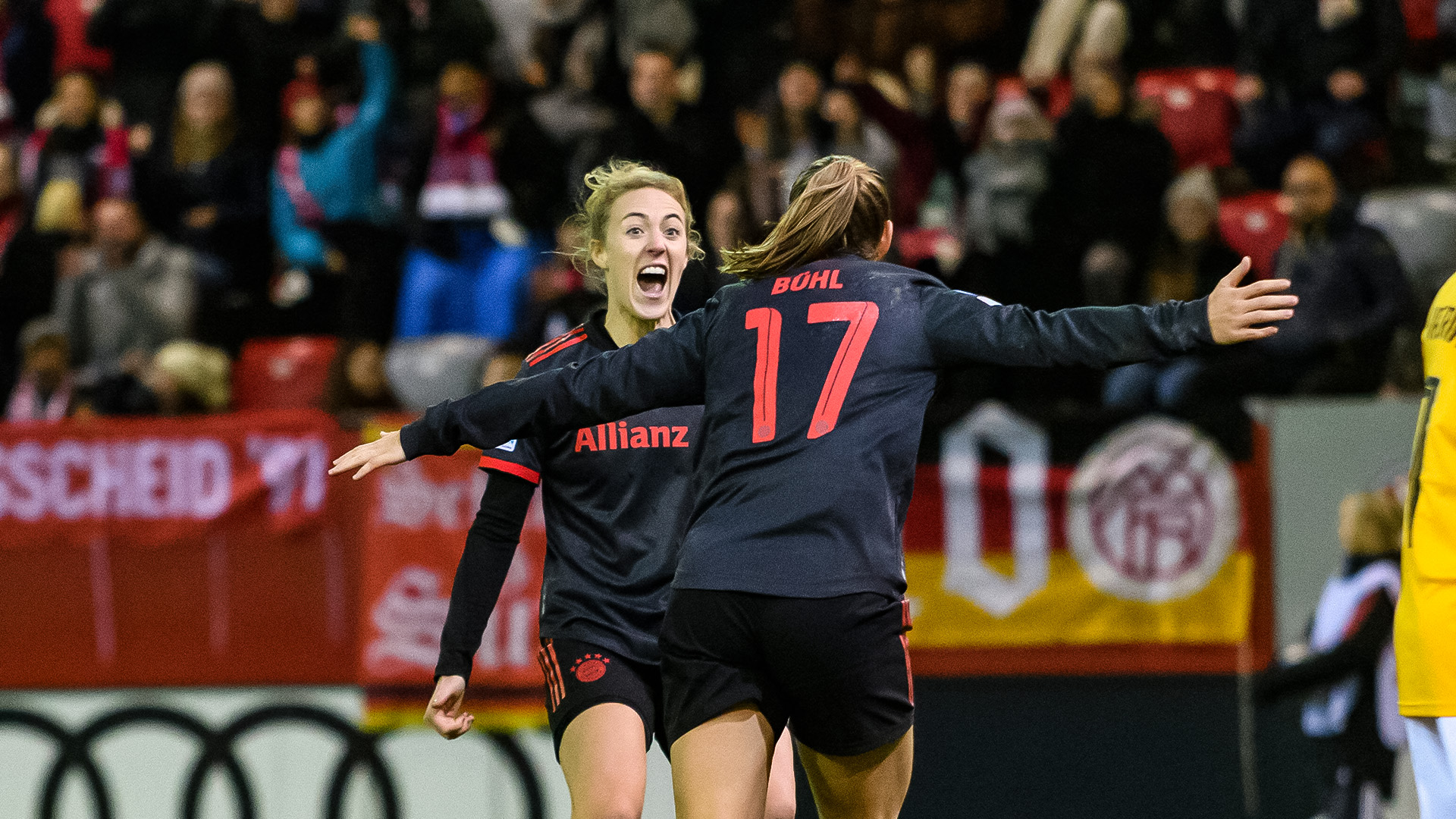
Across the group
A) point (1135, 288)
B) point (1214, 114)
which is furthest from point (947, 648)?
point (1214, 114)

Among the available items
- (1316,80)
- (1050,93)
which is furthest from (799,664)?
(1316,80)

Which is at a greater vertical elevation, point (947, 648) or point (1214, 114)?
point (1214, 114)

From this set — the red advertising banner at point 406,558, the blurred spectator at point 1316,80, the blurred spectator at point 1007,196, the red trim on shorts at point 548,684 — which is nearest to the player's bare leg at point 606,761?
the red trim on shorts at point 548,684

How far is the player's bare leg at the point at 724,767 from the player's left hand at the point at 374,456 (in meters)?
0.89

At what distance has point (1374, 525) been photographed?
589 centimetres

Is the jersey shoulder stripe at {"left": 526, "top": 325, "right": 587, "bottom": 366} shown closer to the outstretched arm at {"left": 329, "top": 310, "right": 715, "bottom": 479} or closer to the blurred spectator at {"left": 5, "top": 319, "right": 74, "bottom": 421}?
the outstretched arm at {"left": 329, "top": 310, "right": 715, "bottom": 479}

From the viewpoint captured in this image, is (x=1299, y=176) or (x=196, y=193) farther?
(x=196, y=193)

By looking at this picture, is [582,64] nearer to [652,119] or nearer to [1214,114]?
[652,119]

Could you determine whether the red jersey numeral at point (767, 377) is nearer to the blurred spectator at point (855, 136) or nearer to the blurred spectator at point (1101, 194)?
the blurred spectator at point (1101, 194)

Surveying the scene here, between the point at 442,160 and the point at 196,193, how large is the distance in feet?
5.55

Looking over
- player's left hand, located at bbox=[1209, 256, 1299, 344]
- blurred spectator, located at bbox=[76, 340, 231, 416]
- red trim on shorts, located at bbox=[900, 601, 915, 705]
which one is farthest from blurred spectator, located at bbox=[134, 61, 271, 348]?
player's left hand, located at bbox=[1209, 256, 1299, 344]

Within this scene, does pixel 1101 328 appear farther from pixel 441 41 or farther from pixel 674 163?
pixel 441 41

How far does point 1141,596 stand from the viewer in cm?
625

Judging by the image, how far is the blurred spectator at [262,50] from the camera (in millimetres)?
9898
